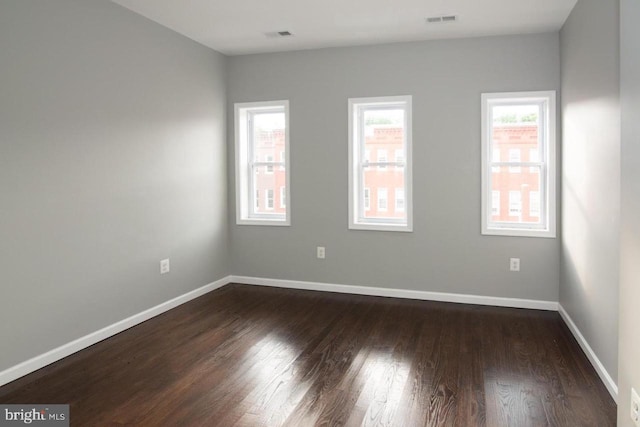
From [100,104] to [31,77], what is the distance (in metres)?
0.57

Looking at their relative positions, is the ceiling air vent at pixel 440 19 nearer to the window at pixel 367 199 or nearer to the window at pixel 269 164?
the window at pixel 367 199

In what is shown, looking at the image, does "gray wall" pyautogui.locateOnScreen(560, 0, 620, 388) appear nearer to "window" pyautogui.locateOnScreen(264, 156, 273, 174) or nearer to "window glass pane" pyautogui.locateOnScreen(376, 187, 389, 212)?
"window glass pane" pyautogui.locateOnScreen(376, 187, 389, 212)

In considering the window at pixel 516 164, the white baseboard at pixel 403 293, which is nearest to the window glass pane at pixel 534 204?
the window at pixel 516 164

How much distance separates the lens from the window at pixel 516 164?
14.0ft

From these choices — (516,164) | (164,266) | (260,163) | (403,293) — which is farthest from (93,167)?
(516,164)

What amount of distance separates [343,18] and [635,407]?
345cm

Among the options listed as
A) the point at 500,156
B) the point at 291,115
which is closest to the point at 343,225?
the point at 291,115

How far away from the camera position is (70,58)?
3.18 meters

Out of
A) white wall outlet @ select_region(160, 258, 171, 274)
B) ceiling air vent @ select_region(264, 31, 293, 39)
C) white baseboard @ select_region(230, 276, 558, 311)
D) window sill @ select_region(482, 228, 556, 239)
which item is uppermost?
ceiling air vent @ select_region(264, 31, 293, 39)

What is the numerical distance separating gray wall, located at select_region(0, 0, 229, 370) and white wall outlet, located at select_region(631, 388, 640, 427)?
3.42 metres

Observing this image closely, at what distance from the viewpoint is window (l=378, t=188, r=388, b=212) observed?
4.77 meters

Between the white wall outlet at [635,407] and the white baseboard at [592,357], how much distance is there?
656 millimetres

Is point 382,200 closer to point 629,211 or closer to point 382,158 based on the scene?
point 382,158

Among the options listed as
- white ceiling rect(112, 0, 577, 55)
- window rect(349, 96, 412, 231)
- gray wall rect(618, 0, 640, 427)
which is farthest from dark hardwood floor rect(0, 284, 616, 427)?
white ceiling rect(112, 0, 577, 55)
